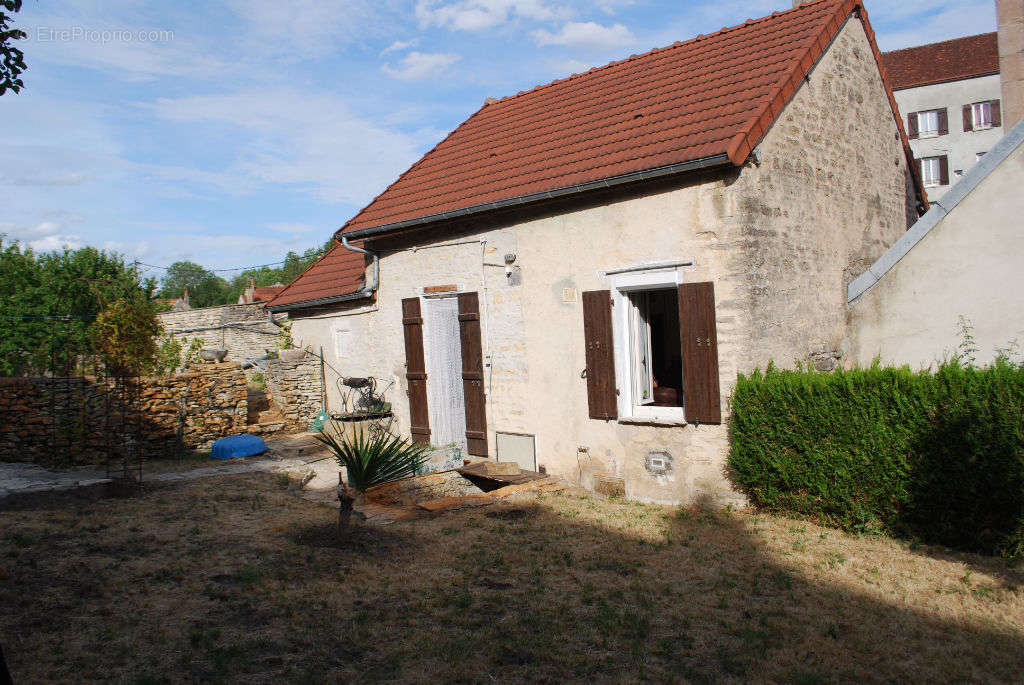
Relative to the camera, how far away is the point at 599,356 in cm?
868

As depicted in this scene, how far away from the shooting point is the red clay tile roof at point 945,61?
3403 centimetres

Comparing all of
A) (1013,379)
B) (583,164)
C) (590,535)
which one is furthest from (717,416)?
(583,164)

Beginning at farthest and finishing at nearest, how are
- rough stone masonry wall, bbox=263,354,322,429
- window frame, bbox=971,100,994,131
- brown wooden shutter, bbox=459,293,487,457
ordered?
window frame, bbox=971,100,994,131
rough stone masonry wall, bbox=263,354,322,429
brown wooden shutter, bbox=459,293,487,457

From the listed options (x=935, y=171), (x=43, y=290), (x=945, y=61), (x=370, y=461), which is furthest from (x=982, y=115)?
(x=43, y=290)

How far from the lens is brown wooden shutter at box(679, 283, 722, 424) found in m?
7.67

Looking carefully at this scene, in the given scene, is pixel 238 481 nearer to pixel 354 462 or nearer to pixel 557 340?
pixel 354 462

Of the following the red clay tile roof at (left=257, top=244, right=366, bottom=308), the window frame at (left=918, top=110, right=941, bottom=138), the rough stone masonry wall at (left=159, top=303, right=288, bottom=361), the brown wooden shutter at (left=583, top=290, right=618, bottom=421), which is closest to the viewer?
the brown wooden shutter at (left=583, top=290, right=618, bottom=421)

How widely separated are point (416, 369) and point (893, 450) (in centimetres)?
699

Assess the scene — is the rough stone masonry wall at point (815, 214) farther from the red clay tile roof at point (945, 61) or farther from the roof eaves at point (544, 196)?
the red clay tile roof at point (945, 61)

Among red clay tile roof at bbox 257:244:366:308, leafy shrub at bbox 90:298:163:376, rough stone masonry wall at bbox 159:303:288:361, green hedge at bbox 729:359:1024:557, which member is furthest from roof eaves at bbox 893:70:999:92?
leafy shrub at bbox 90:298:163:376

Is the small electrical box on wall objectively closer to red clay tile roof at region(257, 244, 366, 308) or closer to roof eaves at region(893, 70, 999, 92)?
red clay tile roof at region(257, 244, 366, 308)

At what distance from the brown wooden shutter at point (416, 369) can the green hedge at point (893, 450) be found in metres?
5.27

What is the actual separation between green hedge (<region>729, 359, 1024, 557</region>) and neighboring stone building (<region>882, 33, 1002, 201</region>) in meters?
33.0

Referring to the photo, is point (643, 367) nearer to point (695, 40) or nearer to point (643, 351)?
point (643, 351)
